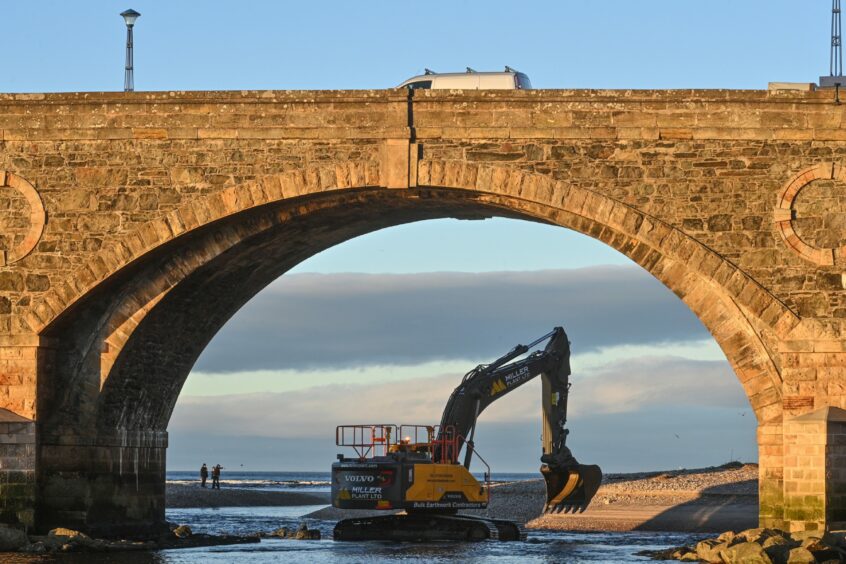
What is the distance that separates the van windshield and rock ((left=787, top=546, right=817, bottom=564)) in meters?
10.1

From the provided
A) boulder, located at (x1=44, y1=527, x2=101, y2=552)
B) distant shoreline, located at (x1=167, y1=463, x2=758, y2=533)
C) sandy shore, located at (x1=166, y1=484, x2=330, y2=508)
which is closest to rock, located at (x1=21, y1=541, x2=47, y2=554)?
boulder, located at (x1=44, y1=527, x2=101, y2=552)

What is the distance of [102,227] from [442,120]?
6453mm

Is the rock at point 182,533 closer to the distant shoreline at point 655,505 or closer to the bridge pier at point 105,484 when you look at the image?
the bridge pier at point 105,484

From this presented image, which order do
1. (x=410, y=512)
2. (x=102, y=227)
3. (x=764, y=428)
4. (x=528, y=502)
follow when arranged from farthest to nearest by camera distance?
(x=528, y=502) < (x=410, y=512) < (x=102, y=227) < (x=764, y=428)

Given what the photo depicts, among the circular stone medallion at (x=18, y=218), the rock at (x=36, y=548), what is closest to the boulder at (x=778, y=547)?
the rock at (x=36, y=548)

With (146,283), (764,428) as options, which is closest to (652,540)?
(764,428)

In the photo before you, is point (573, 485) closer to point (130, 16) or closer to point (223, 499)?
point (130, 16)

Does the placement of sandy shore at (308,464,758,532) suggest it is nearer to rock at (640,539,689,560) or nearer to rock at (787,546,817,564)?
rock at (640,539,689,560)

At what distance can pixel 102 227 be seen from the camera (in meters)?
29.1

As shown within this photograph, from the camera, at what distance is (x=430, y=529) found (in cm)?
3316

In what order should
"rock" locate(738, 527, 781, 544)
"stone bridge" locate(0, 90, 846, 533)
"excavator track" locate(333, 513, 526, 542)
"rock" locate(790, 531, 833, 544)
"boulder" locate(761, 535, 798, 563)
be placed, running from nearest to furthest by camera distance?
"boulder" locate(761, 535, 798, 563)
"rock" locate(790, 531, 833, 544)
"rock" locate(738, 527, 781, 544)
"stone bridge" locate(0, 90, 846, 533)
"excavator track" locate(333, 513, 526, 542)

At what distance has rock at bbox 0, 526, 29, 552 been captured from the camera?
2852cm

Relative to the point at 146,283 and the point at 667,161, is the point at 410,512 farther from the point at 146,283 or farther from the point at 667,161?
the point at 667,161

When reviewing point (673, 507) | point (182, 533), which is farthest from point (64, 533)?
point (673, 507)
